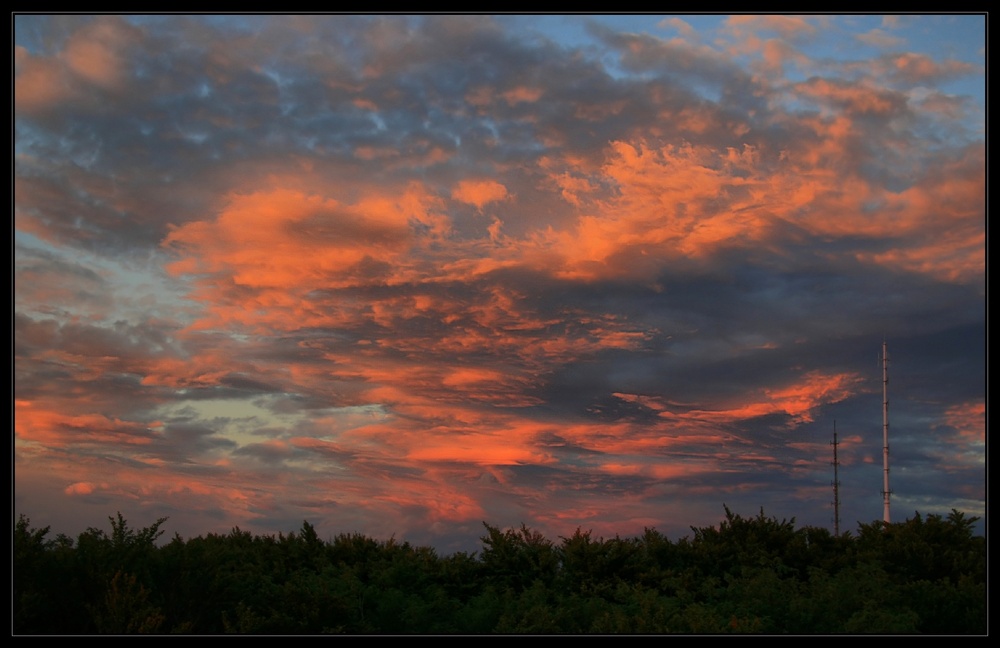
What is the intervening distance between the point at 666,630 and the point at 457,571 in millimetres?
5036

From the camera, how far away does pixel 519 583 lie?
1862 centimetres

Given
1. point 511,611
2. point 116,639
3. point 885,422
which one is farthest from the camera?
point 885,422

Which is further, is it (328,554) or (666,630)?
(328,554)

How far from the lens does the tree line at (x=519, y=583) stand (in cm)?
1423

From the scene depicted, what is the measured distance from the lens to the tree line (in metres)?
14.2

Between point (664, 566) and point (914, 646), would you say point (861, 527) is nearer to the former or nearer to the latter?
point (664, 566)

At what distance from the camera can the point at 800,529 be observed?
21.5m

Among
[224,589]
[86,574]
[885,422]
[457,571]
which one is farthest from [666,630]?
[885,422]

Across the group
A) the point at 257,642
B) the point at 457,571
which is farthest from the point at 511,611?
the point at 257,642

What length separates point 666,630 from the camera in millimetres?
14883

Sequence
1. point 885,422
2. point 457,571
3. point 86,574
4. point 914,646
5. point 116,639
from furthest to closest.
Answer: point 885,422
point 457,571
point 86,574
point 116,639
point 914,646

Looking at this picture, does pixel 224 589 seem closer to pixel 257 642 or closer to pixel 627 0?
pixel 257 642

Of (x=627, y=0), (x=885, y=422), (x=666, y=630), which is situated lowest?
(x=666, y=630)

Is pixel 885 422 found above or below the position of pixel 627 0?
below
